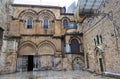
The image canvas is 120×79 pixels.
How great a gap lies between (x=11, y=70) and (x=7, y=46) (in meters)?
3.08

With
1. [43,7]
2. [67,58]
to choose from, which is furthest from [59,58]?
[43,7]

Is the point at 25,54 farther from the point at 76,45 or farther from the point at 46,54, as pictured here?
the point at 76,45

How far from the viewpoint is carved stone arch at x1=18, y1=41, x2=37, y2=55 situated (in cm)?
1872

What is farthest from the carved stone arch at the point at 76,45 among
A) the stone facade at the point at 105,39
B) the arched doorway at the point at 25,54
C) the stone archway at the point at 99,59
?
the arched doorway at the point at 25,54

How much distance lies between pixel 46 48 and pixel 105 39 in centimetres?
998

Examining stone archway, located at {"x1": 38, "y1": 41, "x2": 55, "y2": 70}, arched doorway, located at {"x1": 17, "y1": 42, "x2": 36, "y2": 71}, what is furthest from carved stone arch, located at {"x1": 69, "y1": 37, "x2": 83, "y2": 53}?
arched doorway, located at {"x1": 17, "y1": 42, "x2": 36, "y2": 71}

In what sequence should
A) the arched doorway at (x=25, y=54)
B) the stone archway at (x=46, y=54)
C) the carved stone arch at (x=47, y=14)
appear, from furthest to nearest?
the carved stone arch at (x=47, y=14) → the stone archway at (x=46, y=54) → the arched doorway at (x=25, y=54)

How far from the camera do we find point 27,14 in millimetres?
20875

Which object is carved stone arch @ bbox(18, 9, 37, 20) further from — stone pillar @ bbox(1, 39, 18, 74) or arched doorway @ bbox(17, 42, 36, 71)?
stone pillar @ bbox(1, 39, 18, 74)

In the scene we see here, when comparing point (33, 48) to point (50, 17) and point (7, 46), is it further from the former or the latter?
point (50, 17)

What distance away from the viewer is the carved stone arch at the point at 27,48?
1872 cm

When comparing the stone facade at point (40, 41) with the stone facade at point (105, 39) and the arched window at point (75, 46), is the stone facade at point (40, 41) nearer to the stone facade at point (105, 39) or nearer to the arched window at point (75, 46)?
the arched window at point (75, 46)

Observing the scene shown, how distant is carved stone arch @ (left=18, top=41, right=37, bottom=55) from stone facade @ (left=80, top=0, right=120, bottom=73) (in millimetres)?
8075

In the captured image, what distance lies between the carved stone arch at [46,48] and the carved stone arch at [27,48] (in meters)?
0.88
